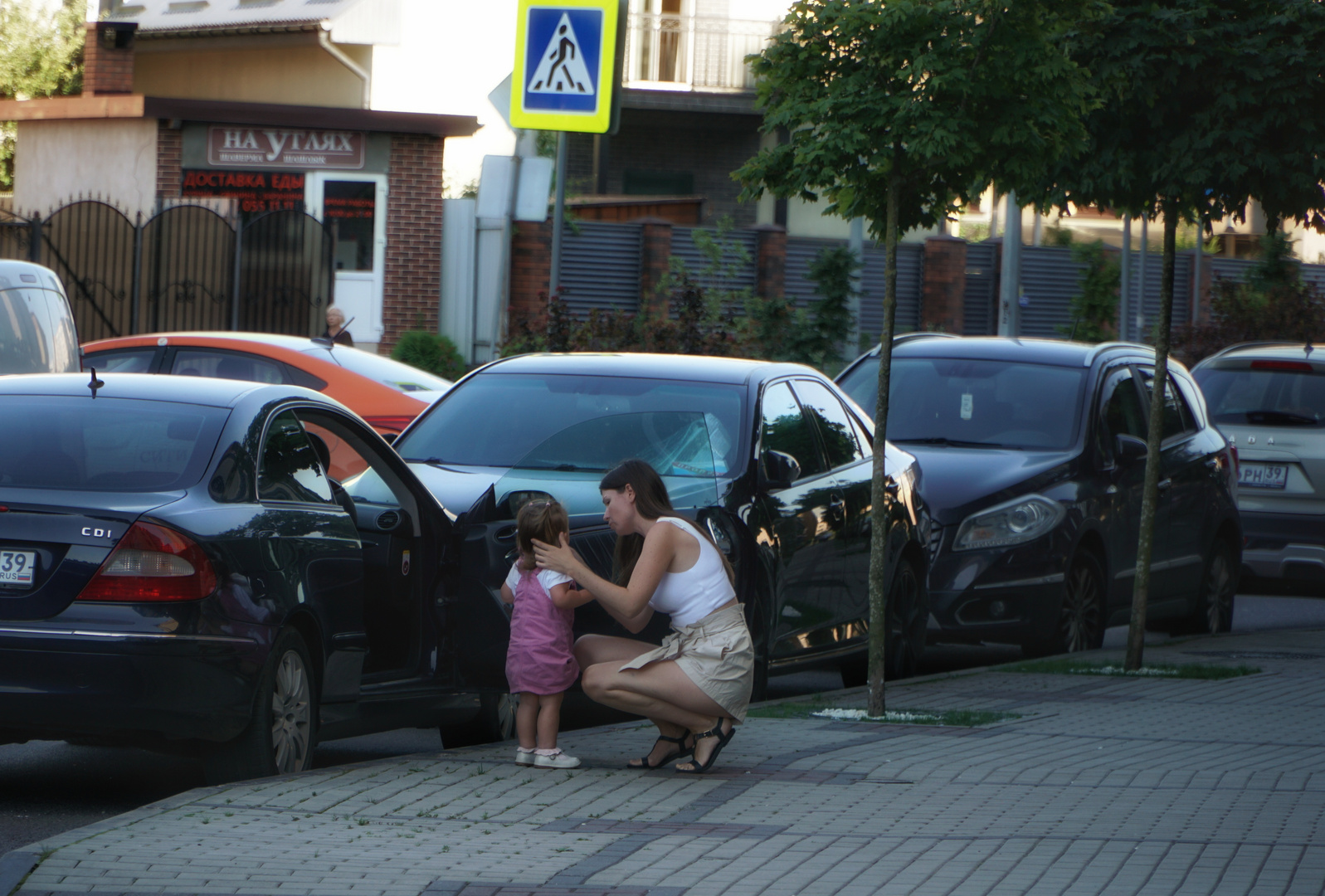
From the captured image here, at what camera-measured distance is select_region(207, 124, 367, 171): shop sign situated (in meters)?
30.4

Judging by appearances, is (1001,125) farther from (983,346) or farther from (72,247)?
(72,247)

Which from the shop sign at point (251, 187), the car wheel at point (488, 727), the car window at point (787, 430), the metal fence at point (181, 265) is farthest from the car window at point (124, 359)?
the shop sign at point (251, 187)

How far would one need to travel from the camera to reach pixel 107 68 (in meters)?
31.5

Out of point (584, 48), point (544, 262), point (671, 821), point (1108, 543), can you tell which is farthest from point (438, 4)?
point (671, 821)

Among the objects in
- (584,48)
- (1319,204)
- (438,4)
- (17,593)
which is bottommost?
(17,593)

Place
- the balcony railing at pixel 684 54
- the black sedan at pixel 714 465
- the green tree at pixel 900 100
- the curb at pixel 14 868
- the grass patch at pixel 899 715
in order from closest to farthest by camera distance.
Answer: the curb at pixel 14 868, the black sedan at pixel 714 465, the green tree at pixel 900 100, the grass patch at pixel 899 715, the balcony railing at pixel 684 54

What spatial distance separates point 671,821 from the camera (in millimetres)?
6379

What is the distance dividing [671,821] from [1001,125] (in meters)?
3.84

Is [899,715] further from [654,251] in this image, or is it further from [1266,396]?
[654,251]

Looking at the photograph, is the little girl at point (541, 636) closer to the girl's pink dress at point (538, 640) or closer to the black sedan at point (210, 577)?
the girl's pink dress at point (538, 640)

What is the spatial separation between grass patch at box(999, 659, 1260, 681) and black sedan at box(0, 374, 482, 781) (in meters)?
4.34

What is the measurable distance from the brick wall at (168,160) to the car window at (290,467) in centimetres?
2389

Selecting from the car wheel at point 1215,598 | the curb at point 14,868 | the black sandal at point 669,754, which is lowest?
the car wheel at point 1215,598

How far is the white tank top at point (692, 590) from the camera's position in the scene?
7.27 m
